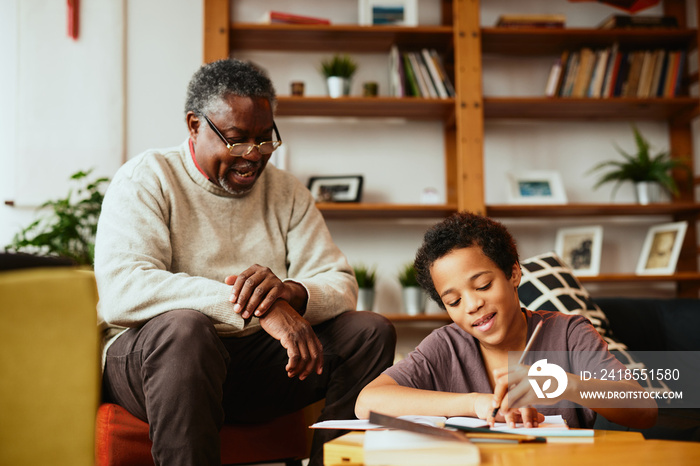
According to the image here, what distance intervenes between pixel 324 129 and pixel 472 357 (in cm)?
222

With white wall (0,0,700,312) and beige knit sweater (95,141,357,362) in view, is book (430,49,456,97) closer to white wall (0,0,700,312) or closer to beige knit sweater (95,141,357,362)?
white wall (0,0,700,312)

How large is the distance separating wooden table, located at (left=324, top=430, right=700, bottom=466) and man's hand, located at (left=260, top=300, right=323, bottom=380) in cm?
53

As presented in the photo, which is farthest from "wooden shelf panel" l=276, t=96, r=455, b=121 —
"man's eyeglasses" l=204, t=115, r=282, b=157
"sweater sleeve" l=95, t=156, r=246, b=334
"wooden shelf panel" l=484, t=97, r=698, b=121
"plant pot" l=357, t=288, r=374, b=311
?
"sweater sleeve" l=95, t=156, r=246, b=334

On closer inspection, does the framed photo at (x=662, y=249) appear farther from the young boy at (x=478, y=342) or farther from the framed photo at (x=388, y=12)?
the young boy at (x=478, y=342)

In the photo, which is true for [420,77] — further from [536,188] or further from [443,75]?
[536,188]

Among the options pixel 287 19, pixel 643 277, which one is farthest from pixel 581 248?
pixel 287 19

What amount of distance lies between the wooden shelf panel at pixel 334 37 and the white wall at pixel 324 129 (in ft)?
0.25

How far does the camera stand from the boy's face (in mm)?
1288

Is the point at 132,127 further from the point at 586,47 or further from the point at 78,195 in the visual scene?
the point at 586,47

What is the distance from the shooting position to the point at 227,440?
1595 mm

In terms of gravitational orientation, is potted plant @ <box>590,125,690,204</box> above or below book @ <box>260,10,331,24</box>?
below

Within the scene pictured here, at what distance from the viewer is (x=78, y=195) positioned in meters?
3.05

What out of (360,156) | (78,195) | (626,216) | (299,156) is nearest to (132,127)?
(78,195)

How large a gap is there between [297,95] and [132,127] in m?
0.86
